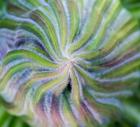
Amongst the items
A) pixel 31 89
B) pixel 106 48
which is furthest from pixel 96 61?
pixel 31 89

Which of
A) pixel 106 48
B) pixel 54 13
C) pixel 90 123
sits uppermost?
pixel 54 13

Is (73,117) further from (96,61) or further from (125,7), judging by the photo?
(125,7)

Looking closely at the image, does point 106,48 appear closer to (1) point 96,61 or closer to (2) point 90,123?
(1) point 96,61

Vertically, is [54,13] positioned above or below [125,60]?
above

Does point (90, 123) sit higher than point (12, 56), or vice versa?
point (12, 56)

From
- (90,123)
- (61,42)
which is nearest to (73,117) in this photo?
(90,123)
